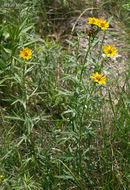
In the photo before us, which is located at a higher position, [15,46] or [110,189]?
[15,46]

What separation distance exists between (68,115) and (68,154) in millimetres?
450

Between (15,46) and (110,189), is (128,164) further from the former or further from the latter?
(15,46)

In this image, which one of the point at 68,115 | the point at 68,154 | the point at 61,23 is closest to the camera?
the point at 68,154

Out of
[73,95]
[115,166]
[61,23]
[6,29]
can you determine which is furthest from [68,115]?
[61,23]

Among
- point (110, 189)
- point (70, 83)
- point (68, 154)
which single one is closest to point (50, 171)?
point (68, 154)

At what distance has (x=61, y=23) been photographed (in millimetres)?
3424

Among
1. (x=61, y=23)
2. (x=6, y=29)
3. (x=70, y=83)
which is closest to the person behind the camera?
(x=70, y=83)

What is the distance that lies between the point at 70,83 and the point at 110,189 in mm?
983

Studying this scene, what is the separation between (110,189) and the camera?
1730 millimetres

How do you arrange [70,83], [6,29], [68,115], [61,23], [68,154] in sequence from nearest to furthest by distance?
[68,154] → [68,115] → [70,83] → [6,29] → [61,23]

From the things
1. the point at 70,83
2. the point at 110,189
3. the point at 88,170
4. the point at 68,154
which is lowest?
the point at 110,189

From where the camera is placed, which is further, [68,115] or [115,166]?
[68,115]

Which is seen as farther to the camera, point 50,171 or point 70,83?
point 70,83

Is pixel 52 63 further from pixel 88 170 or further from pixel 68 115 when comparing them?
pixel 88 170
